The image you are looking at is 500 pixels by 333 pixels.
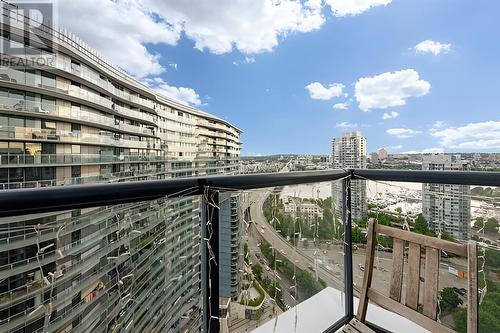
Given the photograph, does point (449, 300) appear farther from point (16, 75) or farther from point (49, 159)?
point (16, 75)

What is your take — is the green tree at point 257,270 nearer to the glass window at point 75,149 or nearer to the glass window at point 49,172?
the glass window at point 49,172

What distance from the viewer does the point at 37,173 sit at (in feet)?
60.1

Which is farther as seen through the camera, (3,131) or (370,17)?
(370,17)

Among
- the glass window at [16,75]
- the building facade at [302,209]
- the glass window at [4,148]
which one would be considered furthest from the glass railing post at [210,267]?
the glass window at [16,75]

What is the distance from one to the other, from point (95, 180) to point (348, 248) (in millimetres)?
1520

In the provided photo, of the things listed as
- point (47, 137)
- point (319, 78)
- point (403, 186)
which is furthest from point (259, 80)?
point (403, 186)

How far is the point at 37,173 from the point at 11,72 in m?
7.00

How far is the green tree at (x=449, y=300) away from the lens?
126 centimetres

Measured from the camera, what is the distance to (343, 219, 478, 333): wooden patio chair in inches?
42.4

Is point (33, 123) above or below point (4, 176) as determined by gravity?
above

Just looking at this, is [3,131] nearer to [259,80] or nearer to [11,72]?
[11,72]

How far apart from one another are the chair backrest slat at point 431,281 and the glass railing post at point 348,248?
1.64 ft

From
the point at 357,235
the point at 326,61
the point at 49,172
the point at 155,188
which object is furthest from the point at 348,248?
the point at 326,61

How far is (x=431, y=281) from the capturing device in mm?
1211
